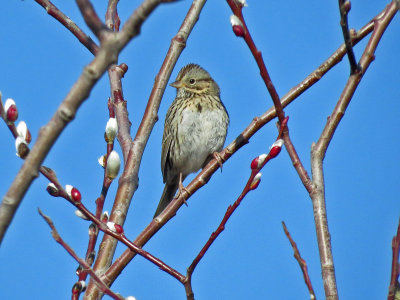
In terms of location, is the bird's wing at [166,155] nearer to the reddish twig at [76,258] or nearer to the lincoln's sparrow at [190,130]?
the lincoln's sparrow at [190,130]

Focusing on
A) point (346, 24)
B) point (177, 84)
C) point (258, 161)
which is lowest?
point (258, 161)

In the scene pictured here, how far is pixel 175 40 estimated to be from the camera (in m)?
4.55

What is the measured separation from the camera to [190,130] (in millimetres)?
6438

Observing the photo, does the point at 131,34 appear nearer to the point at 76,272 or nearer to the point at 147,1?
the point at 147,1

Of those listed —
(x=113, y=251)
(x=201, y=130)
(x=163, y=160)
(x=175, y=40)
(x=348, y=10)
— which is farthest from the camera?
(x=163, y=160)

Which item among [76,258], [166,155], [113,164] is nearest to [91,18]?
[76,258]

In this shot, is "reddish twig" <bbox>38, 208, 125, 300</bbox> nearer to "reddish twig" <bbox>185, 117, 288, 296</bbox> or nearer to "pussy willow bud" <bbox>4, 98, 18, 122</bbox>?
"reddish twig" <bbox>185, 117, 288, 296</bbox>

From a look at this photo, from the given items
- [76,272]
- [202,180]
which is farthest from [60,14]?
[76,272]

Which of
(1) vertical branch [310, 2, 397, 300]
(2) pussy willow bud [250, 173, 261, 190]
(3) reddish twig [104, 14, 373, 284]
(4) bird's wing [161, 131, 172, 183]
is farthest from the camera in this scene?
(4) bird's wing [161, 131, 172, 183]

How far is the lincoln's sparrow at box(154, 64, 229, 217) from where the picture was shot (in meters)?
6.34

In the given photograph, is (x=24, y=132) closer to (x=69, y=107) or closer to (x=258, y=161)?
(x=258, y=161)

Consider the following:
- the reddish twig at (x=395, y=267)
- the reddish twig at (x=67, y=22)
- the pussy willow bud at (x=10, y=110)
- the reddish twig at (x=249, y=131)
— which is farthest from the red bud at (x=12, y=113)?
the reddish twig at (x=67, y=22)

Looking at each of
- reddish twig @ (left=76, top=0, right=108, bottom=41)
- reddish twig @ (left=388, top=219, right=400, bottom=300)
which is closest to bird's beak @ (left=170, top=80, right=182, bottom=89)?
reddish twig @ (left=388, top=219, right=400, bottom=300)

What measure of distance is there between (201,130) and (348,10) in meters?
3.59
